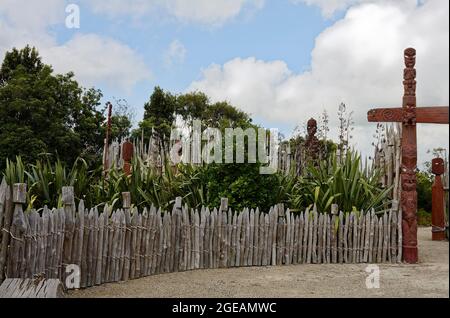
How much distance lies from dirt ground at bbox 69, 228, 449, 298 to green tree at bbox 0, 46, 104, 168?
11.9m

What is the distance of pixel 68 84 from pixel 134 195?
51.2ft

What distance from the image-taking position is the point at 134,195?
358 inches

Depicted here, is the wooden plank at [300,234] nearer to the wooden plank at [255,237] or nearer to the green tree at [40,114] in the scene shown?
the wooden plank at [255,237]

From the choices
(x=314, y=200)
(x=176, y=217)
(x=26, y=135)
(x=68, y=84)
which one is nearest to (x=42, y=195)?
(x=176, y=217)

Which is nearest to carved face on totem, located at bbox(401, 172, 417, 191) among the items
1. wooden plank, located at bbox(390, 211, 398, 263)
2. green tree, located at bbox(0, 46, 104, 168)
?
wooden plank, located at bbox(390, 211, 398, 263)

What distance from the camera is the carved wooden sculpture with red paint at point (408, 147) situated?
8.26 metres

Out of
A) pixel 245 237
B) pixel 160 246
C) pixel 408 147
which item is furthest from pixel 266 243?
pixel 408 147

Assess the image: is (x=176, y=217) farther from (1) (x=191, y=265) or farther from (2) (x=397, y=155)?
(2) (x=397, y=155)

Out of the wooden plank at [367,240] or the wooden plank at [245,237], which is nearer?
the wooden plank at [245,237]

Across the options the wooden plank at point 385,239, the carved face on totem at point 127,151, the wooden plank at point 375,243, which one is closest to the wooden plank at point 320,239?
the wooden plank at point 375,243

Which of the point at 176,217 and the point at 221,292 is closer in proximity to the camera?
the point at 221,292

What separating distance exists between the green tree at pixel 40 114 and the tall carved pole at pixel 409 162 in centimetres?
1242

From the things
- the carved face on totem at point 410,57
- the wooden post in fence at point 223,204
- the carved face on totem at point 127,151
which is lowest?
the wooden post in fence at point 223,204

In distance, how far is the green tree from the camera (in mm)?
19469
